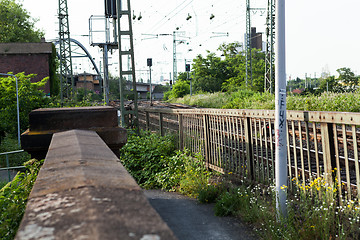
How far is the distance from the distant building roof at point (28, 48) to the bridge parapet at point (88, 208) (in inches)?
1656

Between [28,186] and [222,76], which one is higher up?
[222,76]

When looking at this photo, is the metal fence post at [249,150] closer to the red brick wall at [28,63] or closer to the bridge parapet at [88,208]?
the bridge parapet at [88,208]

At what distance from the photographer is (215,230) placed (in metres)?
5.80

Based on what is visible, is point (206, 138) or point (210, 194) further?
point (206, 138)

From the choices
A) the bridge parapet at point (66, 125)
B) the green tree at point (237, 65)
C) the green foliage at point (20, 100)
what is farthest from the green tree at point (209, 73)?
the bridge parapet at point (66, 125)

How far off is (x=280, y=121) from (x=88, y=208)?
4.28m

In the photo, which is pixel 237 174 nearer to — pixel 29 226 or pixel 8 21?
pixel 29 226

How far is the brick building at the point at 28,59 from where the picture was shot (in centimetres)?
4153

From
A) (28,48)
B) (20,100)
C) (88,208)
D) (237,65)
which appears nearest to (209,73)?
(237,65)

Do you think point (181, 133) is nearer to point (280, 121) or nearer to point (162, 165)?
point (162, 165)

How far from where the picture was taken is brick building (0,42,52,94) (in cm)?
4153

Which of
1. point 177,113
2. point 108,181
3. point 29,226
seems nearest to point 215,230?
point 108,181

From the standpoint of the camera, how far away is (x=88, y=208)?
53.8 inches

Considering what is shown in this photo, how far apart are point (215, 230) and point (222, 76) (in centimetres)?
6045
